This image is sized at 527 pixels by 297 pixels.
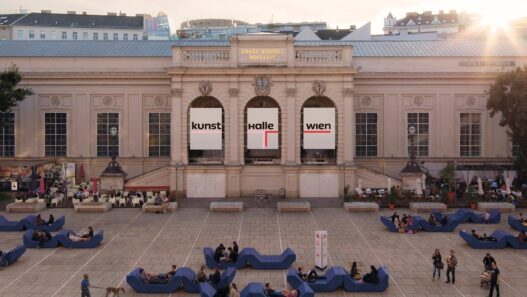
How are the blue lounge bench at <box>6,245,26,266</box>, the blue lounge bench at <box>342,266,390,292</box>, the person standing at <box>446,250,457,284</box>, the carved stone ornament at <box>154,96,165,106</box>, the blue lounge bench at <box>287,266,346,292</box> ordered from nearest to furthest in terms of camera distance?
the blue lounge bench at <box>287,266,346,292</box>
the blue lounge bench at <box>342,266,390,292</box>
the person standing at <box>446,250,457,284</box>
the blue lounge bench at <box>6,245,26,266</box>
the carved stone ornament at <box>154,96,165,106</box>

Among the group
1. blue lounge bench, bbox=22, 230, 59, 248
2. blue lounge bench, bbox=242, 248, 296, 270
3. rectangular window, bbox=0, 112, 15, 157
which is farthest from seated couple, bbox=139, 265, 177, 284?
rectangular window, bbox=0, 112, 15, 157

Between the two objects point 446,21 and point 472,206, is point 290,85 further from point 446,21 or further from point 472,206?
point 446,21

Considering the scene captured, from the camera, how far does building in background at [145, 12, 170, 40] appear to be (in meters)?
108

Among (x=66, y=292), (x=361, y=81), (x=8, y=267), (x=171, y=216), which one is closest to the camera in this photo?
(x=66, y=292)

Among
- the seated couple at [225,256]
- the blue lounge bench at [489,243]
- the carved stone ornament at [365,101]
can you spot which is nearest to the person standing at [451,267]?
the blue lounge bench at [489,243]

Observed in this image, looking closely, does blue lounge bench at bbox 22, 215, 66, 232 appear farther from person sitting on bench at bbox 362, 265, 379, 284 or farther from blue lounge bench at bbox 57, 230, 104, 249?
person sitting on bench at bbox 362, 265, 379, 284

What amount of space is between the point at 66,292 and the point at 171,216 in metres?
15.5

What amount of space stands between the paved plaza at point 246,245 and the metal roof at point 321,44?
19115 millimetres

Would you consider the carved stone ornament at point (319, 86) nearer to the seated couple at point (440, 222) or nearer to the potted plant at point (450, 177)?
the potted plant at point (450, 177)

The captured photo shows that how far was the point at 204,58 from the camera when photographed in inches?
1747

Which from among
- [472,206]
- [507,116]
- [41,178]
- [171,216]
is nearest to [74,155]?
[41,178]

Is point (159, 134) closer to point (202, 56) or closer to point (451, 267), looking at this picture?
point (202, 56)

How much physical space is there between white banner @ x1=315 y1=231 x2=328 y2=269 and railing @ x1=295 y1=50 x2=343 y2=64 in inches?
890

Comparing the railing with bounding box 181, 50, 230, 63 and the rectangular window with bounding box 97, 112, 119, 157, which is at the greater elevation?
the railing with bounding box 181, 50, 230, 63
